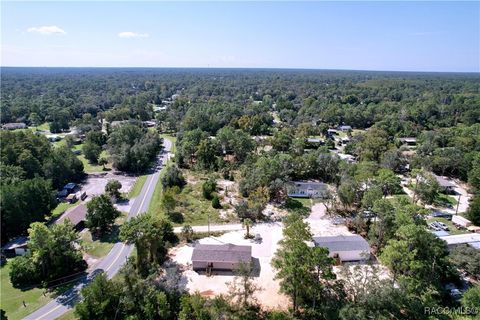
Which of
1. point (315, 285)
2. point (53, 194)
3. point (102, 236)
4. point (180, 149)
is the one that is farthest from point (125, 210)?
point (315, 285)

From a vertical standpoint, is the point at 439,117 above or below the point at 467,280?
above

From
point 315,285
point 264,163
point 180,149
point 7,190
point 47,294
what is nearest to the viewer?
point 315,285

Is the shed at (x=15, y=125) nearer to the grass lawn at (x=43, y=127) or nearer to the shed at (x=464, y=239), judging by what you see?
the grass lawn at (x=43, y=127)

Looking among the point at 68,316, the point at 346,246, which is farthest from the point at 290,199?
the point at 68,316

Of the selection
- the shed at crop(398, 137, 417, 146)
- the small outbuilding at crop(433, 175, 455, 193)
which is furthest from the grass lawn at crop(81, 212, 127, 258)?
the shed at crop(398, 137, 417, 146)

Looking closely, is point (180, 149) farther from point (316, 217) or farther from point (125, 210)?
point (316, 217)

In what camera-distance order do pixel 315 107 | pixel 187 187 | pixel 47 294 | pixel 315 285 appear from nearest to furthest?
1. pixel 315 285
2. pixel 47 294
3. pixel 187 187
4. pixel 315 107
